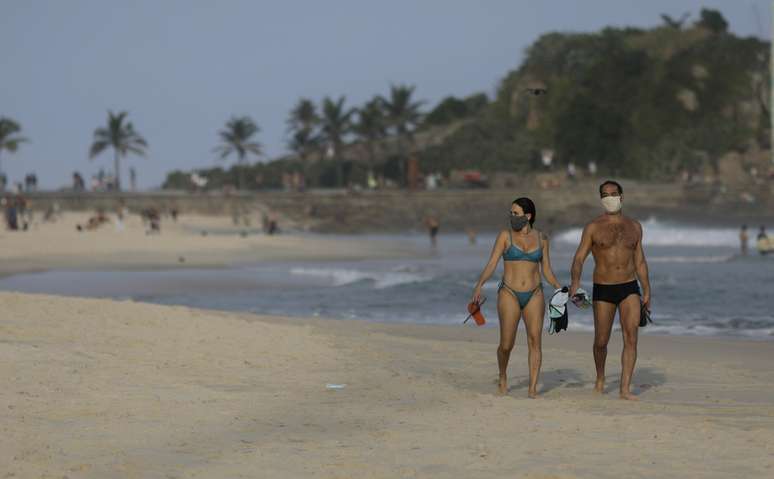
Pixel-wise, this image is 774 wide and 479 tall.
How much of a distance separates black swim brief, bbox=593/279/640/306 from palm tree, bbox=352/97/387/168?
87296 millimetres

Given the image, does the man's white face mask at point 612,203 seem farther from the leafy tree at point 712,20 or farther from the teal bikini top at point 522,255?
the leafy tree at point 712,20

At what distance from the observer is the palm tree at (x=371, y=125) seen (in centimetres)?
9788

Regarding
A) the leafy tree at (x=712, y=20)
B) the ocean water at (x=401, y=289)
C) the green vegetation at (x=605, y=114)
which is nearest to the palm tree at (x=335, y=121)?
the green vegetation at (x=605, y=114)

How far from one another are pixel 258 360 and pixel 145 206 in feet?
231

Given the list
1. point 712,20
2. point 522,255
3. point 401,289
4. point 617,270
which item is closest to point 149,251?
point 401,289

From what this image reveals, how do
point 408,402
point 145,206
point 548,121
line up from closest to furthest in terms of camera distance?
point 408,402
point 145,206
point 548,121

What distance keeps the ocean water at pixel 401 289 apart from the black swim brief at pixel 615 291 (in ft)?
24.2

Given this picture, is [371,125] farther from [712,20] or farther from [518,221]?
[518,221]

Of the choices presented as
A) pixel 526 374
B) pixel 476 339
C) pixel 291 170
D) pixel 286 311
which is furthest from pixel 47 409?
pixel 291 170

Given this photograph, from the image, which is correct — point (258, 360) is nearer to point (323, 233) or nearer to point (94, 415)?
point (94, 415)

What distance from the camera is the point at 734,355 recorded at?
13.3 meters

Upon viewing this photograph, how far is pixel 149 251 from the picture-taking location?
133 ft

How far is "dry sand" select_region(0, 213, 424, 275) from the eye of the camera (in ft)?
115

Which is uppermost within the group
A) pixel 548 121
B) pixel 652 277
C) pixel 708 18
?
pixel 708 18
